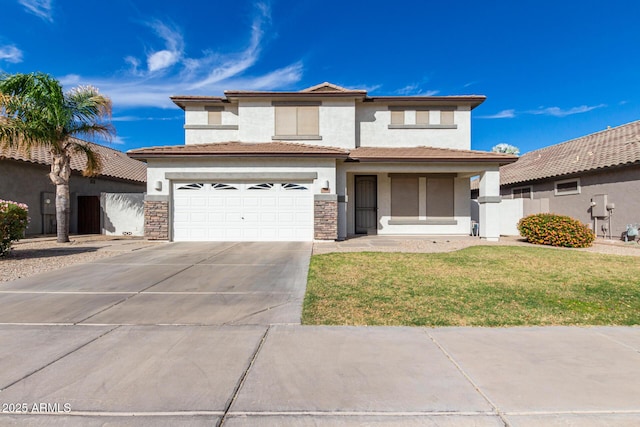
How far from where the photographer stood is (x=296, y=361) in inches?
132

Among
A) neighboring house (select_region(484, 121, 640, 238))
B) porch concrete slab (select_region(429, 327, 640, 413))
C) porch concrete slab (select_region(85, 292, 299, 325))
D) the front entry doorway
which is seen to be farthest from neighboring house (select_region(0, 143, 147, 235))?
neighboring house (select_region(484, 121, 640, 238))

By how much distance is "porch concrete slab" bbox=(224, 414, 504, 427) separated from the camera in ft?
7.97

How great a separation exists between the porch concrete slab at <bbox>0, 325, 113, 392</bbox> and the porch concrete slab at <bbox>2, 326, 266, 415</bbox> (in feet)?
0.50

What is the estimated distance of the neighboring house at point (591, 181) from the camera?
13836 mm

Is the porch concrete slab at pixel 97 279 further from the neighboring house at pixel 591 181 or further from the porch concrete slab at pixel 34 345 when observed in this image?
the neighboring house at pixel 591 181

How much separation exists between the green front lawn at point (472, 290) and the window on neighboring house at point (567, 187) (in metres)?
8.12

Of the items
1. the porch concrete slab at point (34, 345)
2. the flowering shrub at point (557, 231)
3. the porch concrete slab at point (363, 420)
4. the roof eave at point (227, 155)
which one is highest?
the roof eave at point (227, 155)

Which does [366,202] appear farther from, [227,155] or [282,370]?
[282,370]

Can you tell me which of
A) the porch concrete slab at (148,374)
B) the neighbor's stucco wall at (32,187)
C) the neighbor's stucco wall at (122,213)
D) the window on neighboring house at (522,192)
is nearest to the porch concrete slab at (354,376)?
the porch concrete slab at (148,374)

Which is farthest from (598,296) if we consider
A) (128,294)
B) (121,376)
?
(128,294)

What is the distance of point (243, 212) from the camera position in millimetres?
12766

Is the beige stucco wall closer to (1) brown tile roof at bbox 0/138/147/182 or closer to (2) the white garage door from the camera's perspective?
(2) the white garage door

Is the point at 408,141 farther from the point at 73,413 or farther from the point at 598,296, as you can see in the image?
the point at 73,413

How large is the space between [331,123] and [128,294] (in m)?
12.0
